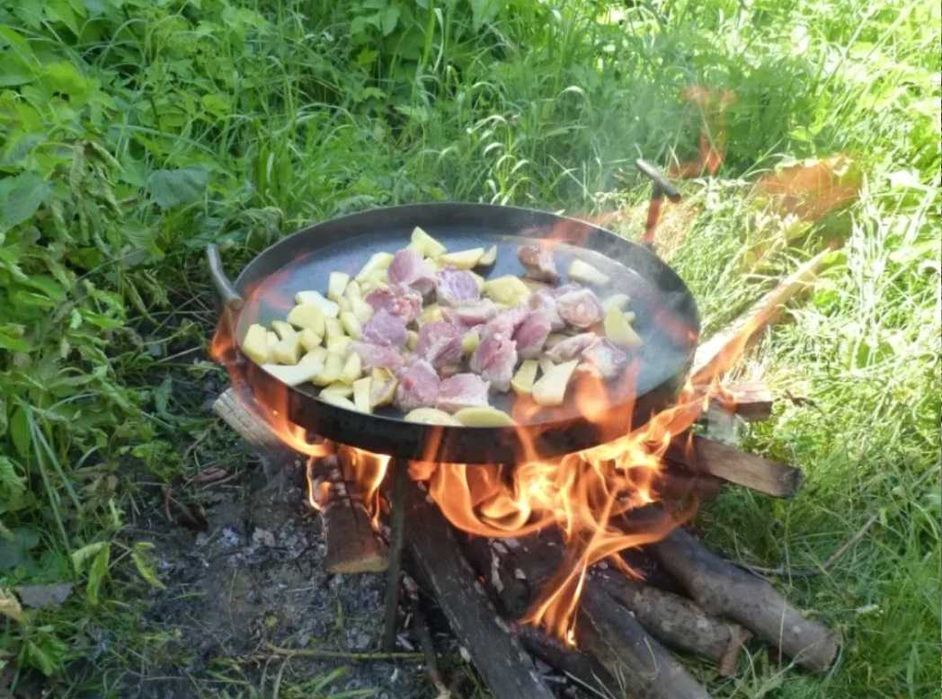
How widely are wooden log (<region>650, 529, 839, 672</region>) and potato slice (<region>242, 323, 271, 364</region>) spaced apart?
1.22 m

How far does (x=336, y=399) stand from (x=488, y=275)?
2.53ft

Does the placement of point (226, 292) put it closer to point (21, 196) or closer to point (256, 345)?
point (256, 345)

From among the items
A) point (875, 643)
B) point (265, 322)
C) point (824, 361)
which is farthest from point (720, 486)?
point (265, 322)

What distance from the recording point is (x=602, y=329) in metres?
2.76

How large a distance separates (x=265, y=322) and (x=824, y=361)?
2022 mm

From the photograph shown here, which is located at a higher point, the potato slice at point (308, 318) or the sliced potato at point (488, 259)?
the sliced potato at point (488, 259)

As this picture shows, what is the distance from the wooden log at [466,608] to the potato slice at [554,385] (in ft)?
1.48

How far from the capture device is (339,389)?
8.21 ft

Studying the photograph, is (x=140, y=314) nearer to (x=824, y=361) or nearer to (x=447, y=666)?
(x=447, y=666)

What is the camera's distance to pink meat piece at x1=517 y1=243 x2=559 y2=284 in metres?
2.95

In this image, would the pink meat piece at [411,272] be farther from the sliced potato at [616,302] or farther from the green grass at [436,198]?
the green grass at [436,198]

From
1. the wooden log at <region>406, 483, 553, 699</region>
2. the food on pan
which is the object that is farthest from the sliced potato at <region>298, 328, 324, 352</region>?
the wooden log at <region>406, 483, 553, 699</region>

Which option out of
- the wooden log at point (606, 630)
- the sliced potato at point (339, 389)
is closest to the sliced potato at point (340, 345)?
the sliced potato at point (339, 389)

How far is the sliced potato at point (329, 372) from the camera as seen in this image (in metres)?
2.53
